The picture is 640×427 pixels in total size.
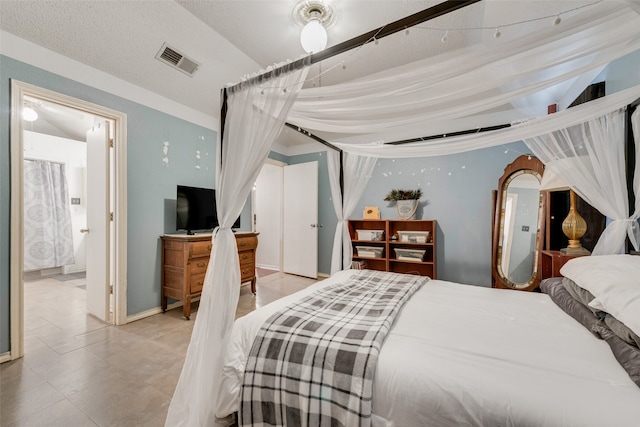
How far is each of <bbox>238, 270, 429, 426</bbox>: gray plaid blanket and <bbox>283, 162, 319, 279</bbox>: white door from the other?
3174mm

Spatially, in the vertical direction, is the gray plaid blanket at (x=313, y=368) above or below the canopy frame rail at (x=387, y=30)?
below

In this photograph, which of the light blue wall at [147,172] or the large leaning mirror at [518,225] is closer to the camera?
the light blue wall at [147,172]

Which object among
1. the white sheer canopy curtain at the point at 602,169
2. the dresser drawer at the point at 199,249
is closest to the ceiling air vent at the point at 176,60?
the dresser drawer at the point at 199,249

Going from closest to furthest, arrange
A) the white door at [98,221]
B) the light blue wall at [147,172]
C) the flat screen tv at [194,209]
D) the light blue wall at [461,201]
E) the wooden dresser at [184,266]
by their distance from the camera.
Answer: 1. the light blue wall at [147,172]
2. the white door at [98,221]
3. the wooden dresser at [184,266]
4. the flat screen tv at [194,209]
5. the light blue wall at [461,201]

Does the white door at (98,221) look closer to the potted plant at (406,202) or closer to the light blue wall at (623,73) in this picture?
the potted plant at (406,202)

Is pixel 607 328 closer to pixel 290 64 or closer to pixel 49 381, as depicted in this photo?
pixel 290 64

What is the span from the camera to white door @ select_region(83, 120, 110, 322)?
272cm

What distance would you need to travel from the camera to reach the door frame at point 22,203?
2027 millimetres

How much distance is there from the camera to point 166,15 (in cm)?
204

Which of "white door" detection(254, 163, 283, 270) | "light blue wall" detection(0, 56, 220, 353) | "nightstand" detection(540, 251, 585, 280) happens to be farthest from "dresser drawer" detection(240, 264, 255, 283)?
"nightstand" detection(540, 251, 585, 280)

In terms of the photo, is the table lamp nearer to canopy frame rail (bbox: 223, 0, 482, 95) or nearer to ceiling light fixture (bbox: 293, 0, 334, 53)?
canopy frame rail (bbox: 223, 0, 482, 95)

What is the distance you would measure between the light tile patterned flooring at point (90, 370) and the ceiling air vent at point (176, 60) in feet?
8.96

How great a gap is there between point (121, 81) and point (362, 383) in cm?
351

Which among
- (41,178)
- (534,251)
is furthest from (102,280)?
(534,251)
